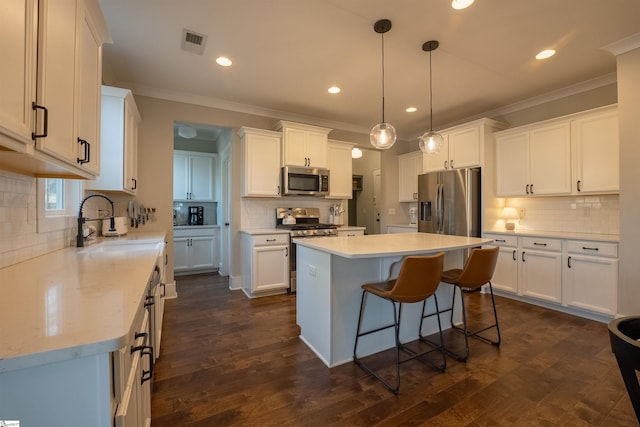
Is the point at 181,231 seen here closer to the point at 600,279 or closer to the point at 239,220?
the point at 239,220

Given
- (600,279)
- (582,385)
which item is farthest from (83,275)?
(600,279)

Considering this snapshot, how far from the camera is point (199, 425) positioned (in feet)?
5.09

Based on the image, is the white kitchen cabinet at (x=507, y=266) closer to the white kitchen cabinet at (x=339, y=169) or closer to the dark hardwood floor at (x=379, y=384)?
the dark hardwood floor at (x=379, y=384)

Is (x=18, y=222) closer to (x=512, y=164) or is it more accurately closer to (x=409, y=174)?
(x=512, y=164)

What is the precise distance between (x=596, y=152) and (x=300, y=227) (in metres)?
3.68

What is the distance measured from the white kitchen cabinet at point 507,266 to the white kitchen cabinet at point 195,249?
4704 millimetres

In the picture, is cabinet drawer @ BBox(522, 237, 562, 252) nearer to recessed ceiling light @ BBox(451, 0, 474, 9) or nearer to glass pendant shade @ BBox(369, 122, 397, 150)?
glass pendant shade @ BBox(369, 122, 397, 150)

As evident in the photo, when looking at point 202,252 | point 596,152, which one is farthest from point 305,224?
point 596,152

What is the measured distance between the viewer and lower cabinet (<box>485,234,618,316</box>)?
2.91m

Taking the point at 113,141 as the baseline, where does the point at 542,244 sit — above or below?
below

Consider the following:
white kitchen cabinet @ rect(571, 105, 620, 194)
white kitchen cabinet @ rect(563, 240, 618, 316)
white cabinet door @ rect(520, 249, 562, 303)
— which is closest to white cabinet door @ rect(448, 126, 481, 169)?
white kitchen cabinet @ rect(571, 105, 620, 194)

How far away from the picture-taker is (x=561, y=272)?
325 centimetres

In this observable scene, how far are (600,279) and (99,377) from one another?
13.6ft

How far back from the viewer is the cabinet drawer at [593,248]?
9.35 ft
